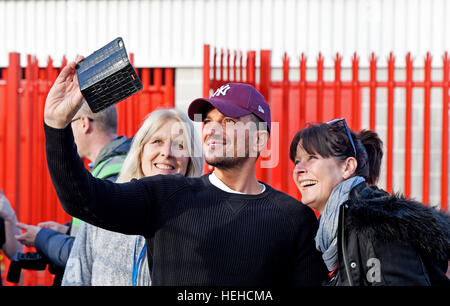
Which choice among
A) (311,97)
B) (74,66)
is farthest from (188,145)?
(311,97)

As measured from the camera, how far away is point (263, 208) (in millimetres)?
2178

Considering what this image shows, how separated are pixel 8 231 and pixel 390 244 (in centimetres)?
247

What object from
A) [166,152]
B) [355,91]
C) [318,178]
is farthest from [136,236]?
[355,91]

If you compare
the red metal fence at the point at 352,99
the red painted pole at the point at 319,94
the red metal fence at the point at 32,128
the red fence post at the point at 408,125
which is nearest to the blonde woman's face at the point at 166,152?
the red metal fence at the point at 352,99

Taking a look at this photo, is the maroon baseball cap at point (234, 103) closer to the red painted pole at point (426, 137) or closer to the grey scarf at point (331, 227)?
the grey scarf at point (331, 227)

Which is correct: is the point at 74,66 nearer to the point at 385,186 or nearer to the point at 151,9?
the point at 385,186

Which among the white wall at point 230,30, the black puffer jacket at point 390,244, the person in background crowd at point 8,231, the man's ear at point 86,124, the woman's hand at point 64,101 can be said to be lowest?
the person in background crowd at point 8,231

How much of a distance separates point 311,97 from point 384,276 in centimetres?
364

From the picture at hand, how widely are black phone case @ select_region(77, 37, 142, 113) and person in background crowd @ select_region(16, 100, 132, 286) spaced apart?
1030 mm

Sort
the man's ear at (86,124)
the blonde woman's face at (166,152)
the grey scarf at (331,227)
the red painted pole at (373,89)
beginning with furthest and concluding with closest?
the red painted pole at (373,89) < the man's ear at (86,124) < the blonde woman's face at (166,152) < the grey scarf at (331,227)

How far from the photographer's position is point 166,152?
111 inches

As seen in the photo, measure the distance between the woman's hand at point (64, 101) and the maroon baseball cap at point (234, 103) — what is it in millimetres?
562

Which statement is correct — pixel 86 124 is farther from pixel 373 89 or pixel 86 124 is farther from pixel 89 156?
pixel 373 89

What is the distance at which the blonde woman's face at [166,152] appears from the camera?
2.83 meters
